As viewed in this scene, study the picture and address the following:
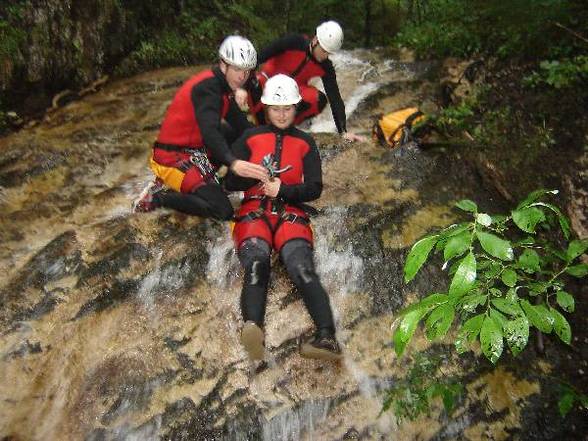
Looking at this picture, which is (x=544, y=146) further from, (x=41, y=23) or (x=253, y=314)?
(x=41, y=23)

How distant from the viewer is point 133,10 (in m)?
9.77

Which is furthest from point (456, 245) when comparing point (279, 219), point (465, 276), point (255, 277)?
point (279, 219)

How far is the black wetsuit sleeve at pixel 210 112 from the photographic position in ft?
15.1

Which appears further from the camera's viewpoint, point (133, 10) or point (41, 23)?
point (133, 10)

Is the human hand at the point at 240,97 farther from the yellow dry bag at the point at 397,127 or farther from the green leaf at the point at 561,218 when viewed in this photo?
the green leaf at the point at 561,218

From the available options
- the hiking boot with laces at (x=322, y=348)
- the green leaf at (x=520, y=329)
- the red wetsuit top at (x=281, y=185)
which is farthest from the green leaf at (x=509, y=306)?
the red wetsuit top at (x=281, y=185)

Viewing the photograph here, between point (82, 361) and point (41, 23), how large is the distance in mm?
6118

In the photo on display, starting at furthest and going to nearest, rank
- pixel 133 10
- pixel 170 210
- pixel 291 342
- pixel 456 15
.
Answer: pixel 456 15
pixel 133 10
pixel 170 210
pixel 291 342

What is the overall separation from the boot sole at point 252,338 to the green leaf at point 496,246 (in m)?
2.40

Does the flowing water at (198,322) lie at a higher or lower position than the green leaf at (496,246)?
lower

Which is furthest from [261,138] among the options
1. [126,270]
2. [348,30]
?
[348,30]

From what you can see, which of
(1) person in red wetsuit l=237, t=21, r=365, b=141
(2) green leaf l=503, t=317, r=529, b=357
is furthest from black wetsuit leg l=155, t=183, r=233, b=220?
(2) green leaf l=503, t=317, r=529, b=357

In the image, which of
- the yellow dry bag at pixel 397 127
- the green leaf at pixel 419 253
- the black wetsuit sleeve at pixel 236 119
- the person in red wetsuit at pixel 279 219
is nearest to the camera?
the green leaf at pixel 419 253

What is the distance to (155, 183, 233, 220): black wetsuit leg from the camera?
4.90 m
